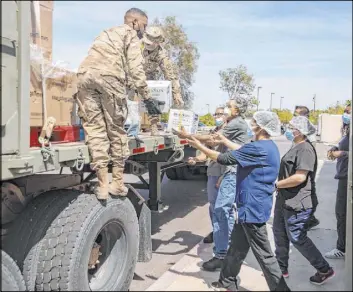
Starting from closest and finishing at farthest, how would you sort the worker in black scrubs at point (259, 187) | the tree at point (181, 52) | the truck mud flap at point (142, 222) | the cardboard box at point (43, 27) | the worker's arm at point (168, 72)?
the cardboard box at point (43, 27) → the worker in black scrubs at point (259, 187) → the truck mud flap at point (142, 222) → the worker's arm at point (168, 72) → the tree at point (181, 52)

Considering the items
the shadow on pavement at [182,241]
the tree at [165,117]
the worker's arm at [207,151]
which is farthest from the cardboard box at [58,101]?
the shadow on pavement at [182,241]

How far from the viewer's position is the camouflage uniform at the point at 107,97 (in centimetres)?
390

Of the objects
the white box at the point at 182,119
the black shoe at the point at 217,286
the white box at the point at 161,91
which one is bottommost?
the black shoe at the point at 217,286

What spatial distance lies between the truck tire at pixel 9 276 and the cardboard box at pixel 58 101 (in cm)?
102

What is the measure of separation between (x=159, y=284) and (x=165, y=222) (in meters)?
3.02

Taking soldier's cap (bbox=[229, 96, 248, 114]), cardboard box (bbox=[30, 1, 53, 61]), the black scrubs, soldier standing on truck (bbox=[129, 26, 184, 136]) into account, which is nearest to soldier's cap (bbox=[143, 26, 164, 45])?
soldier standing on truck (bbox=[129, 26, 184, 136])

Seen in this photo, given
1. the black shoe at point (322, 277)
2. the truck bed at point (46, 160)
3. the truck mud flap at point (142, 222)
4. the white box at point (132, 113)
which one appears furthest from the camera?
the white box at point (132, 113)

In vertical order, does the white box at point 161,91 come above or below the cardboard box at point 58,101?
above

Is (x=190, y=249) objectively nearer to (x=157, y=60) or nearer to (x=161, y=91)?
(x=161, y=91)

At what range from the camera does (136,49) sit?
4.27 m

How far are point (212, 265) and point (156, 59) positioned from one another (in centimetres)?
293

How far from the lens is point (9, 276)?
293 centimetres

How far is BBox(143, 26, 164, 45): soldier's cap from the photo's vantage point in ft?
19.2

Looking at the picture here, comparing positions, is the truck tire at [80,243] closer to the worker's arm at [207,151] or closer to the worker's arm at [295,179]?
the worker's arm at [207,151]
